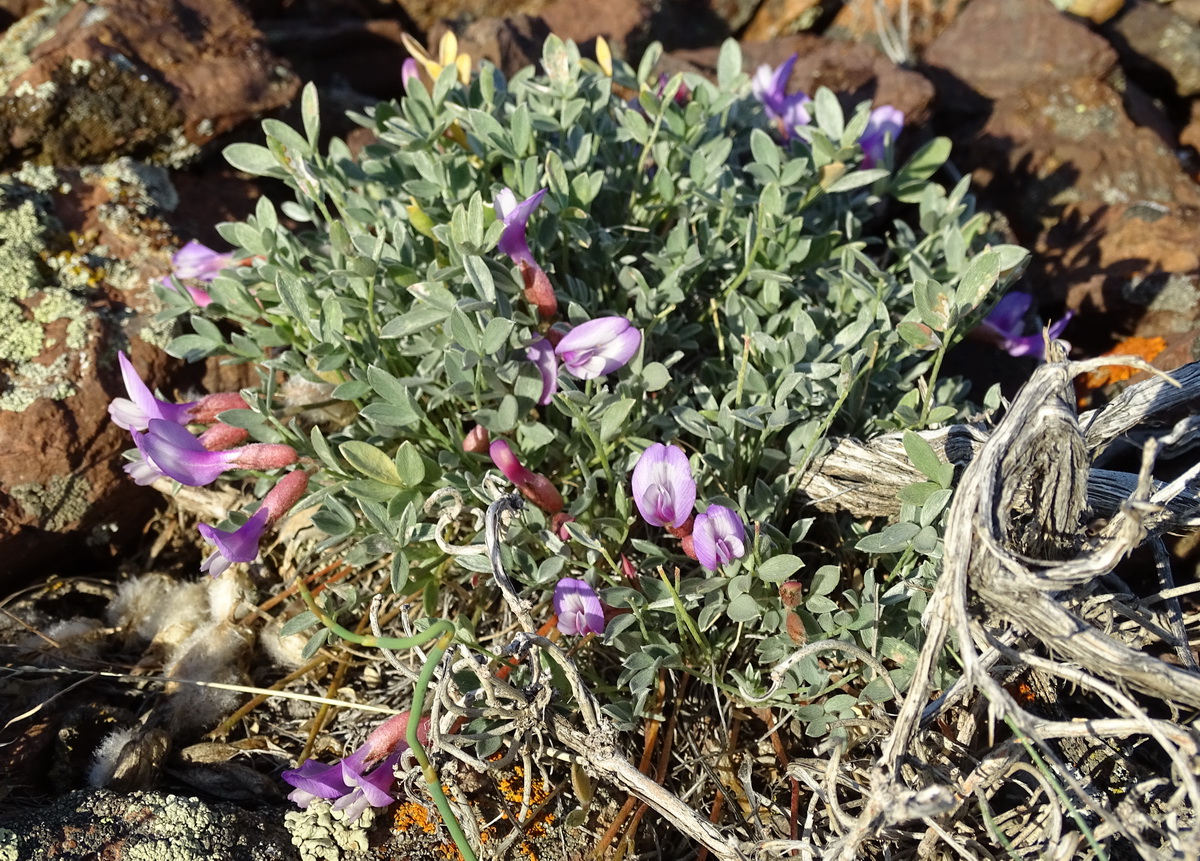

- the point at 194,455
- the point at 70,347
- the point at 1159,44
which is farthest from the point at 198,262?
the point at 1159,44

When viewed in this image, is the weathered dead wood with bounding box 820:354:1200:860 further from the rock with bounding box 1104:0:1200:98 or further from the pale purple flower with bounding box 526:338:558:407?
the rock with bounding box 1104:0:1200:98

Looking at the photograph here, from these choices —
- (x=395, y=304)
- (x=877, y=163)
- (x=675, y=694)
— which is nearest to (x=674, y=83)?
(x=877, y=163)

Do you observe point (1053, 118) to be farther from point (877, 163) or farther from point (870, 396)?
point (870, 396)

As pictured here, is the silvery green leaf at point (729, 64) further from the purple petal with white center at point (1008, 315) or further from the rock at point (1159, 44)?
the rock at point (1159, 44)

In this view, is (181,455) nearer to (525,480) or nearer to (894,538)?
(525,480)

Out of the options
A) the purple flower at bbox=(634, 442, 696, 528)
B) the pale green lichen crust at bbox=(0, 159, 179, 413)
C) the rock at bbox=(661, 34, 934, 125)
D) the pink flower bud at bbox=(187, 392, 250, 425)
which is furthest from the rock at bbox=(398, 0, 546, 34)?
the purple flower at bbox=(634, 442, 696, 528)

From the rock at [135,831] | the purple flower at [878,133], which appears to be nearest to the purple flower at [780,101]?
the purple flower at [878,133]
